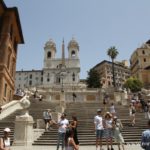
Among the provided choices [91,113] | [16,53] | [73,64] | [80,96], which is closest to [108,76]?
[73,64]

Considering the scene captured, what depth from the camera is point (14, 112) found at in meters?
24.8

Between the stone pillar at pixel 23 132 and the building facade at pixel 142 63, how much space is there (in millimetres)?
82629

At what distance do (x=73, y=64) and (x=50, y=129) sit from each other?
303ft

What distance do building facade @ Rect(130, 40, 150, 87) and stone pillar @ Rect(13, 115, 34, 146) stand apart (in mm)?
82629

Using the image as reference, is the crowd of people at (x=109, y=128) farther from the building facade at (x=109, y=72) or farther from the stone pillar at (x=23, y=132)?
the building facade at (x=109, y=72)

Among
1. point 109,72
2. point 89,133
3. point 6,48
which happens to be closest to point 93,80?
point 109,72

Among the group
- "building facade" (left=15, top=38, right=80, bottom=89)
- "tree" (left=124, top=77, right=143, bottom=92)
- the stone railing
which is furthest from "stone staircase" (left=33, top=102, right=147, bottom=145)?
"building facade" (left=15, top=38, right=80, bottom=89)

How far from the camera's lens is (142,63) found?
101 metres

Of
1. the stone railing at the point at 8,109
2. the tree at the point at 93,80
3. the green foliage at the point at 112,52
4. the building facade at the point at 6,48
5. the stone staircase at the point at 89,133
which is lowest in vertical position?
the stone staircase at the point at 89,133

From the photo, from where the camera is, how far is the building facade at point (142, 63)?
9499 cm

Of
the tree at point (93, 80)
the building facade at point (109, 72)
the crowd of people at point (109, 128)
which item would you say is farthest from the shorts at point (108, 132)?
the building facade at point (109, 72)

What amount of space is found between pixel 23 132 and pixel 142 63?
91.9m

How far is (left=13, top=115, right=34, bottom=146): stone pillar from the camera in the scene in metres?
14.2

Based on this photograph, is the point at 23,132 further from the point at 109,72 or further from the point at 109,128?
A: the point at 109,72
